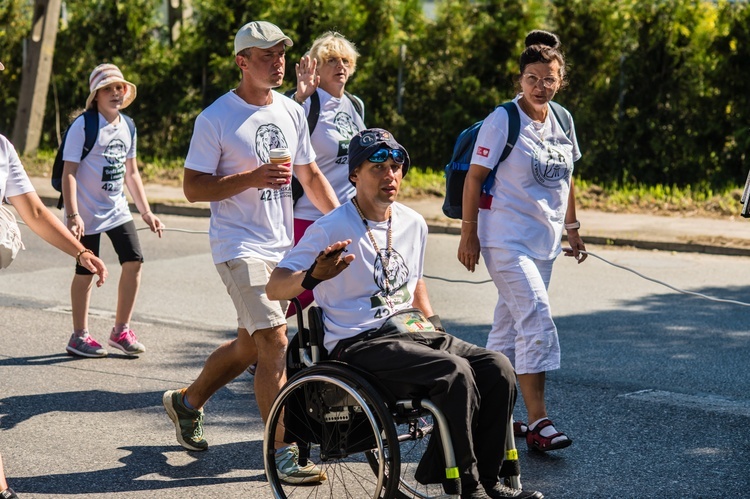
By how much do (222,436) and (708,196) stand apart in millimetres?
10741

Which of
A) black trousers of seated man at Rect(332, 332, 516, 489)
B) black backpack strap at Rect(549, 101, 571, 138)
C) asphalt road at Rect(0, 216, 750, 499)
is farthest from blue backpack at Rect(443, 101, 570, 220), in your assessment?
black trousers of seated man at Rect(332, 332, 516, 489)

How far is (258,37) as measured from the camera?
5211mm

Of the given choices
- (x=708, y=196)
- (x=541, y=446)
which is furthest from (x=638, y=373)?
(x=708, y=196)

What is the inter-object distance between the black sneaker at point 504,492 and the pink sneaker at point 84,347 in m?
3.80

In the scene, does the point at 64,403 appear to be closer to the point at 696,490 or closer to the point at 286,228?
the point at 286,228

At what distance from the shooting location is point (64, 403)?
6285 millimetres

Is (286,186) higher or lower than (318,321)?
higher

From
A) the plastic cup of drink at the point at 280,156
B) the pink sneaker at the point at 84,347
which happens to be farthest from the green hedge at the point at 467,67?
the plastic cup of drink at the point at 280,156

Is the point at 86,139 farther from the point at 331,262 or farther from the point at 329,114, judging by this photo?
the point at 331,262

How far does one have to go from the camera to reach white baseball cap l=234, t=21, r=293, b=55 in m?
5.21

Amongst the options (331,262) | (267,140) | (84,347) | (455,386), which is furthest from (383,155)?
(84,347)

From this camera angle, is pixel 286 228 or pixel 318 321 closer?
pixel 318 321

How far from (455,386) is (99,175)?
12.9ft

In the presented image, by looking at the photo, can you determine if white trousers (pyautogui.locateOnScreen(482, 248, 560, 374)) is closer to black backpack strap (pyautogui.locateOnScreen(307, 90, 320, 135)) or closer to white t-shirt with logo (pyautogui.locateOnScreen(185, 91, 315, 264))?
white t-shirt with logo (pyautogui.locateOnScreen(185, 91, 315, 264))
